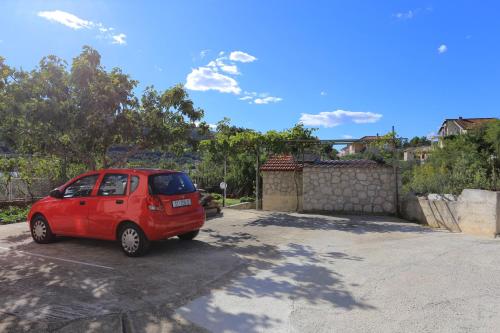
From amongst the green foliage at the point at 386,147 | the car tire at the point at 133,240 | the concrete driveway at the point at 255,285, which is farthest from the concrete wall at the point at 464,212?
the car tire at the point at 133,240

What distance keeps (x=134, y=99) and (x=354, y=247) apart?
724 cm

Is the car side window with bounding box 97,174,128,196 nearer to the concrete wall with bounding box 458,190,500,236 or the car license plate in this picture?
the car license plate

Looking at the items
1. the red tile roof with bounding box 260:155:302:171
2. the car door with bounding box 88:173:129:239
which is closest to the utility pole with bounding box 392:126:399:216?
the red tile roof with bounding box 260:155:302:171

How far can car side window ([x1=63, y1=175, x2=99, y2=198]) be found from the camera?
7359mm

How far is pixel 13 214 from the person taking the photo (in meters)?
12.8

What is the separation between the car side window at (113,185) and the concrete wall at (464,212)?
8.24 m

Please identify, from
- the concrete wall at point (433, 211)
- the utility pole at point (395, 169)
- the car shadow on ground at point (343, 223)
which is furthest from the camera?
the utility pole at point (395, 169)

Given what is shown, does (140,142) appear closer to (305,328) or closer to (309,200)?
(309,200)

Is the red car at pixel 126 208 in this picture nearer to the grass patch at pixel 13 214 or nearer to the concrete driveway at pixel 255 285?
the concrete driveway at pixel 255 285

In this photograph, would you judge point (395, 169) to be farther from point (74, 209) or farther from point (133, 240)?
point (74, 209)

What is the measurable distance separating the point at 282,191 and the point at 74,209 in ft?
31.7

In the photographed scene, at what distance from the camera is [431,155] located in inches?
1075

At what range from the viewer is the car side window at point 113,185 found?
6.95 m

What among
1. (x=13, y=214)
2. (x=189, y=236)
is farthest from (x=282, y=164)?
(x=13, y=214)
